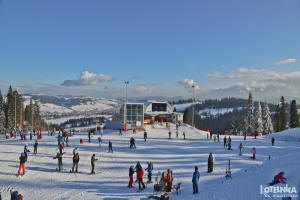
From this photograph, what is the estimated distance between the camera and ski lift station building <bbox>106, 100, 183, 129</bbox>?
144ft

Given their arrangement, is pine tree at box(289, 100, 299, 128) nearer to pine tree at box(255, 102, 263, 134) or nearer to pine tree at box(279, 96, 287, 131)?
pine tree at box(279, 96, 287, 131)

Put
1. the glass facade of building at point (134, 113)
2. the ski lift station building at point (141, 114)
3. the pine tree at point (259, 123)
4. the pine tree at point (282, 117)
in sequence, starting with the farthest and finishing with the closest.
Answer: the pine tree at point (259, 123) < the pine tree at point (282, 117) < the glass facade of building at point (134, 113) < the ski lift station building at point (141, 114)

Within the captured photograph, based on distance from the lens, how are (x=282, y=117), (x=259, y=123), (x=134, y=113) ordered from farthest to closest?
(x=259, y=123) < (x=282, y=117) < (x=134, y=113)

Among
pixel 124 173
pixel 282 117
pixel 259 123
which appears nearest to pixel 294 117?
pixel 282 117

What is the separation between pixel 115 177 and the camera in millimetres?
13992

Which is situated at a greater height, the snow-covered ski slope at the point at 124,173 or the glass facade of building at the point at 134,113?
the glass facade of building at the point at 134,113

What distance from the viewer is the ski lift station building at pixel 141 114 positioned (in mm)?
Answer: 44000

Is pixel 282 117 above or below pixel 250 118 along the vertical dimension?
above

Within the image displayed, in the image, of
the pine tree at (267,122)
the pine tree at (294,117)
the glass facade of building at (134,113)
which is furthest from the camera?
the pine tree at (267,122)

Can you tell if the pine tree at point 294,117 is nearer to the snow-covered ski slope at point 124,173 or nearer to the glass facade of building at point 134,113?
the snow-covered ski slope at point 124,173

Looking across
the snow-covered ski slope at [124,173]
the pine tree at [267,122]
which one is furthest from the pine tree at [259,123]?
the snow-covered ski slope at [124,173]

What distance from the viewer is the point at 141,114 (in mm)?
45250

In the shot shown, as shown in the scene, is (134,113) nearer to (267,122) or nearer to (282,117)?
(282,117)

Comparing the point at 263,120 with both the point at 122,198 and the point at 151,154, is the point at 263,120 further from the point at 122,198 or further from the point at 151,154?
the point at 122,198
